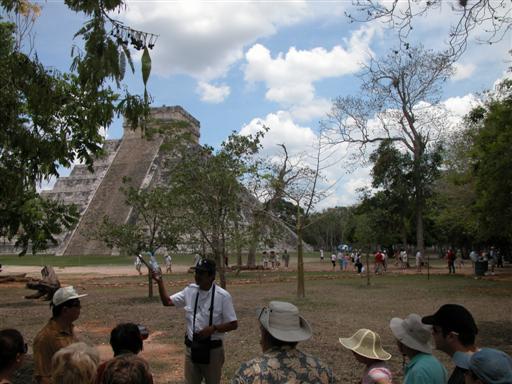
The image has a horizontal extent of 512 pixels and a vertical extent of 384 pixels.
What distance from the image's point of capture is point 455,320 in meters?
3.01

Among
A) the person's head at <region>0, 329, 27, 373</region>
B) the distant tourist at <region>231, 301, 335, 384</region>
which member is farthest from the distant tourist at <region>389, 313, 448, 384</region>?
the person's head at <region>0, 329, 27, 373</region>

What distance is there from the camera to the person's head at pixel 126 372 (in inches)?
94.3

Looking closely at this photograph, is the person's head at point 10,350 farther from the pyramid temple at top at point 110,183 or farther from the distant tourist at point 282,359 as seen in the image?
the pyramid temple at top at point 110,183

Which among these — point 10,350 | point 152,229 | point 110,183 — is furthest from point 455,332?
point 110,183

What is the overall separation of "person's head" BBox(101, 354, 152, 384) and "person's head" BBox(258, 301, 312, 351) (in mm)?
693

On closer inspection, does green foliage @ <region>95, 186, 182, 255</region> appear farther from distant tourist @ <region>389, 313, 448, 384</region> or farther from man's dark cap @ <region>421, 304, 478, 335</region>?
man's dark cap @ <region>421, 304, 478, 335</region>

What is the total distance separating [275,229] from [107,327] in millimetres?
9104

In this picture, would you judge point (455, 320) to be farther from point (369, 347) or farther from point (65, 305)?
point (65, 305)

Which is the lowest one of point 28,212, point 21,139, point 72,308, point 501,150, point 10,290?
point 10,290

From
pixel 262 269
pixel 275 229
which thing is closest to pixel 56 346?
pixel 275 229

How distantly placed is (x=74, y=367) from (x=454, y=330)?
2.19 meters

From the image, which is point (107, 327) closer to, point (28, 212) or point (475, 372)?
point (28, 212)

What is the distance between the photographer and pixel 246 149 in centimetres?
1494

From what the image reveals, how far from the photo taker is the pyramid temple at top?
156 ft
